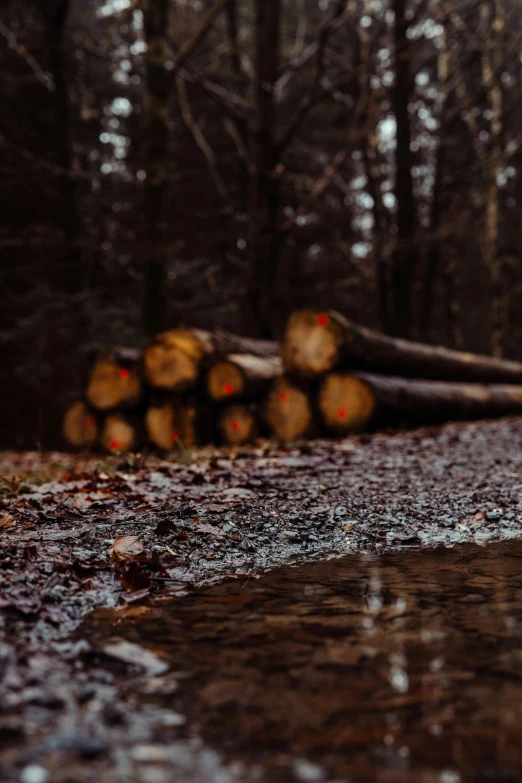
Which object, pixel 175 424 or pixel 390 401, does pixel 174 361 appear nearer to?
pixel 175 424

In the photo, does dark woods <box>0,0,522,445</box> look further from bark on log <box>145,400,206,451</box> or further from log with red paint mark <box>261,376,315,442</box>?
log with red paint mark <box>261,376,315,442</box>

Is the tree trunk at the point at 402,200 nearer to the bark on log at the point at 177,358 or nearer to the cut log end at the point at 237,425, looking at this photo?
the cut log end at the point at 237,425

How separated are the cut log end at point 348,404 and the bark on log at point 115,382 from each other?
2.19m

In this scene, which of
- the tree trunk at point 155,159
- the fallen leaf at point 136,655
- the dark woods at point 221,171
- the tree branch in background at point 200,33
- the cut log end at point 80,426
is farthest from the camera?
the dark woods at point 221,171

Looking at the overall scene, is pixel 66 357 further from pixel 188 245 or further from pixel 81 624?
pixel 81 624

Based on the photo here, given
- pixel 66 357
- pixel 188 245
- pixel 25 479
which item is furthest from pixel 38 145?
pixel 25 479

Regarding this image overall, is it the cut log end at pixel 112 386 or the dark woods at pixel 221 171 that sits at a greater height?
the dark woods at pixel 221 171

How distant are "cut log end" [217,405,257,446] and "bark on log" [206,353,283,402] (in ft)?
0.62

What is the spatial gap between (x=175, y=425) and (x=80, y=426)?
4.97ft

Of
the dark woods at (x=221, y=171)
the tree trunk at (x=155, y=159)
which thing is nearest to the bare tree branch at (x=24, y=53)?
the dark woods at (x=221, y=171)

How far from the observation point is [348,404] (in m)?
7.25

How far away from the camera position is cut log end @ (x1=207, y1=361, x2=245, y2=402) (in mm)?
7188

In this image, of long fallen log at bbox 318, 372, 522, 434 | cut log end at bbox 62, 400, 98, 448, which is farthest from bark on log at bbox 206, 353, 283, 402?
cut log end at bbox 62, 400, 98, 448

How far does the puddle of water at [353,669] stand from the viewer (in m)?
1.20
